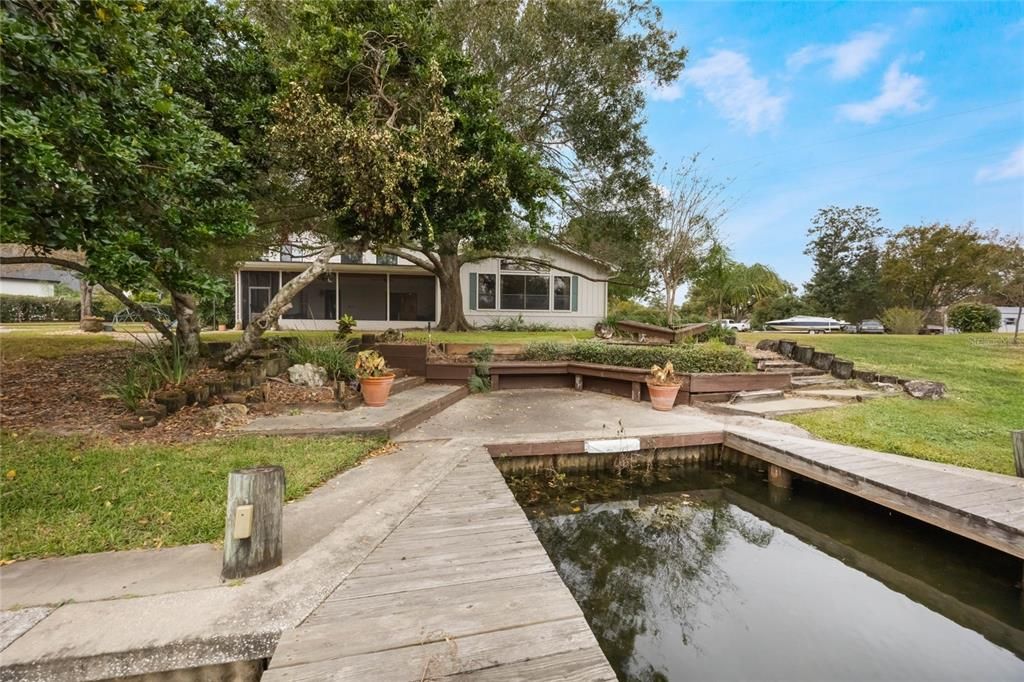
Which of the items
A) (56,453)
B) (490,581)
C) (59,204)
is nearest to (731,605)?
(490,581)

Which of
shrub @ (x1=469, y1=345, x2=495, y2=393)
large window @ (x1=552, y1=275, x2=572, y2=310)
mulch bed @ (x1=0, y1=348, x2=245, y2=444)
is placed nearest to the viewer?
mulch bed @ (x1=0, y1=348, x2=245, y2=444)

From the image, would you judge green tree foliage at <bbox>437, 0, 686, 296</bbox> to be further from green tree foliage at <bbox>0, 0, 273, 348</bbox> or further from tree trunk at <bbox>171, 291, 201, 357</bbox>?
tree trunk at <bbox>171, 291, 201, 357</bbox>

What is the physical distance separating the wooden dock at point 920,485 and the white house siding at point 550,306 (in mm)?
12130

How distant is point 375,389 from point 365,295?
13.0 m

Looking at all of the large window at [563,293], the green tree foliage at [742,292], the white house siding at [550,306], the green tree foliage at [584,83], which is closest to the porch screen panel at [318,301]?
the white house siding at [550,306]

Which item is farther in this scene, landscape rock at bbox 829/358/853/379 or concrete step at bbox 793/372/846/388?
landscape rock at bbox 829/358/853/379

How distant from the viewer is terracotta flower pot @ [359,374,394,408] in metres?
5.57

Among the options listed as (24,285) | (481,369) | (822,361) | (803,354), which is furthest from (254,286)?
(24,285)

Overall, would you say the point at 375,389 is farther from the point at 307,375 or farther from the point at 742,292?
the point at 742,292

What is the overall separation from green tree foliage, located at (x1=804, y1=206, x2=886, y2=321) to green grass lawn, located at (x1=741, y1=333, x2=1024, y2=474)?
2851 centimetres

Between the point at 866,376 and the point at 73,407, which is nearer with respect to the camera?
the point at 73,407

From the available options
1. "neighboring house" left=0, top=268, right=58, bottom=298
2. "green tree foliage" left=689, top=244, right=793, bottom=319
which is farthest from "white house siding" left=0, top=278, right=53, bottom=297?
"green tree foliage" left=689, top=244, right=793, bottom=319

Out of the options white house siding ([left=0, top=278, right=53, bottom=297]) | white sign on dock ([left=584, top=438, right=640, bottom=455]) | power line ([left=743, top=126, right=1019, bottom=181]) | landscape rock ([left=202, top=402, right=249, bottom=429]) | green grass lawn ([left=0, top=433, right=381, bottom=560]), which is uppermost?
power line ([left=743, top=126, right=1019, bottom=181])

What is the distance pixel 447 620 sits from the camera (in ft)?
6.12
